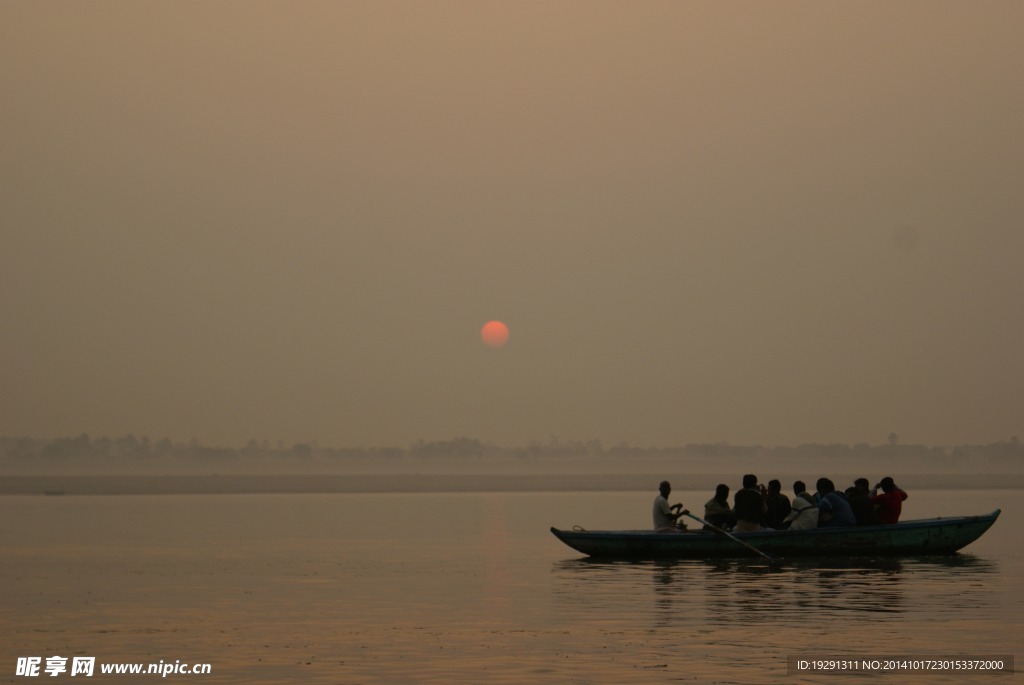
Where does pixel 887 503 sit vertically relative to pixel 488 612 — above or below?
above

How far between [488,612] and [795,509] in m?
13.2

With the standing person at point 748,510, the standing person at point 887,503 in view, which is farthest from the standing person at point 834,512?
the standing person at point 748,510

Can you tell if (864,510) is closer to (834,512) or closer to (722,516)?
(834,512)

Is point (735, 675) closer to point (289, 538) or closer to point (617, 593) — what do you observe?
point (617, 593)

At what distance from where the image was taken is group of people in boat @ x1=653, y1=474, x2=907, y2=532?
132ft

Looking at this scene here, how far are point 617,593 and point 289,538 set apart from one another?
103 feet

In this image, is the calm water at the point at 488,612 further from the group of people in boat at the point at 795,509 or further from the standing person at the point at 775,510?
the standing person at the point at 775,510

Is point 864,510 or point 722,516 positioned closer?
point 722,516

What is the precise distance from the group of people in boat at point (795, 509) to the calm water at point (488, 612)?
124 cm

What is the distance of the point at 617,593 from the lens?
32969 mm

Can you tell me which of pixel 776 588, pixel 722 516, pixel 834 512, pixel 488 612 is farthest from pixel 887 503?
pixel 488 612

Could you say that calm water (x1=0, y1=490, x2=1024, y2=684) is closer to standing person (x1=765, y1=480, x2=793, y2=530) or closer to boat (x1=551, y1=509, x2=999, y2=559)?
boat (x1=551, y1=509, x2=999, y2=559)

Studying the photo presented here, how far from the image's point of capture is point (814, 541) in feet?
131

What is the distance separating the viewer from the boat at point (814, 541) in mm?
39781
